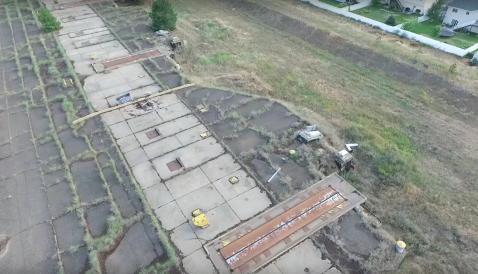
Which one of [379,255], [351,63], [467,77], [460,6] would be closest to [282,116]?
[379,255]

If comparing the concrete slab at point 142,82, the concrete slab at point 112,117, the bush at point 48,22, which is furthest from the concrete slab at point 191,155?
the bush at point 48,22

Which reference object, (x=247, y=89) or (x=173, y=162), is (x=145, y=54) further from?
(x=173, y=162)

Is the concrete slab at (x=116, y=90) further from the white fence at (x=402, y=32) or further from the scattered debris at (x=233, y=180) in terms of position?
the white fence at (x=402, y=32)

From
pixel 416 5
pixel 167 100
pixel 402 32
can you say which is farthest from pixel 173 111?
pixel 416 5

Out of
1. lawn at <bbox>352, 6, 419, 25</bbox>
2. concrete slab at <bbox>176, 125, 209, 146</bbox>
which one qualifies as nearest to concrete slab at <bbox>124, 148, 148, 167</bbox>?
concrete slab at <bbox>176, 125, 209, 146</bbox>

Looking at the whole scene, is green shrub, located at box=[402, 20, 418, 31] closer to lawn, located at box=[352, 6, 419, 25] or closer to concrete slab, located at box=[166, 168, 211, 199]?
lawn, located at box=[352, 6, 419, 25]
